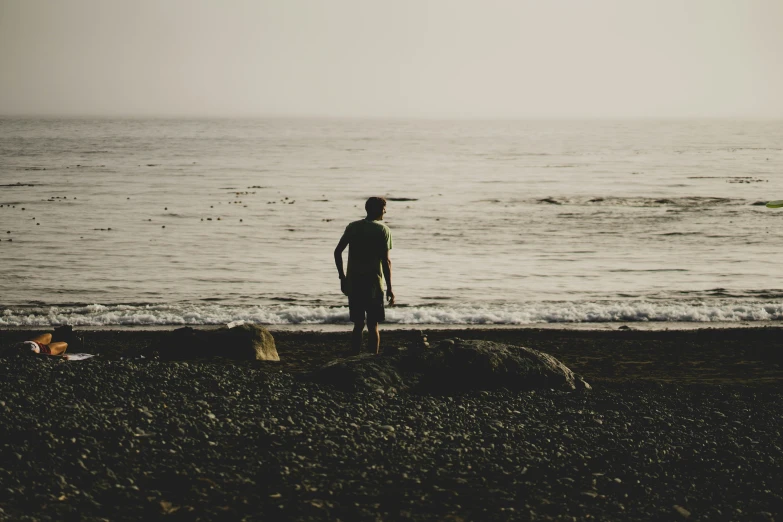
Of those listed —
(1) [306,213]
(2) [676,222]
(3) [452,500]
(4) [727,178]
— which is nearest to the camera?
(3) [452,500]

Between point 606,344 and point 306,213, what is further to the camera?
point 306,213

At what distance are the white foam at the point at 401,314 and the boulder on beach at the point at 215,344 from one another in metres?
4.60

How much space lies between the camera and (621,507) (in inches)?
232

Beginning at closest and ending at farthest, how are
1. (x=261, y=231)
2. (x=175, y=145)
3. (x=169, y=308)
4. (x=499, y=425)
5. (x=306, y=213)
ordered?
(x=499, y=425) < (x=169, y=308) < (x=261, y=231) < (x=306, y=213) < (x=175, y=145)

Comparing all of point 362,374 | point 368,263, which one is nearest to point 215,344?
point 368,263

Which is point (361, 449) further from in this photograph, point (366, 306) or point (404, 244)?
point (404, 244)

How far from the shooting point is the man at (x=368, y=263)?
951cm

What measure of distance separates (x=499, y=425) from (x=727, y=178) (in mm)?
49543

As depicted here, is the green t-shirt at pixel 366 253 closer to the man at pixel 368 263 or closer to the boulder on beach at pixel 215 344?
the man at pixel 368 263

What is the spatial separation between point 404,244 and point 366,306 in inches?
657

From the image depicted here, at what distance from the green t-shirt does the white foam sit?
18.9ft

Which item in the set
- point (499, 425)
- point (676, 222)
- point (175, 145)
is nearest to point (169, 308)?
point (499, 425)

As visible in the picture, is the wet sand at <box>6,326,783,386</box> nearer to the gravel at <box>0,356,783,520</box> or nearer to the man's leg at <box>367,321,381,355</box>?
the man's leg at <box>367,321,381,355</box>

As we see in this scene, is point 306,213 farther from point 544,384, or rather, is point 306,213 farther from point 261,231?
point 544,384
